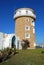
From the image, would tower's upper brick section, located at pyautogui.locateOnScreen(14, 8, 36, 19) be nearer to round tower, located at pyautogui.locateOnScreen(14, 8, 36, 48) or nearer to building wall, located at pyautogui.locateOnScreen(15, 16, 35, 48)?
round tower, located at pyautogui.locateOnScreen(14, 8, 36, 48)

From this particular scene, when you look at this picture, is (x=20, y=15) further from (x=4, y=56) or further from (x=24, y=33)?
(x=4, y=56)

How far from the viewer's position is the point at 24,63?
1997cm

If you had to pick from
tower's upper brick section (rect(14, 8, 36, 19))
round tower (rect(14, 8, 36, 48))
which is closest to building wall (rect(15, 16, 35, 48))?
round tower (rect(14, 8, 36, 48))

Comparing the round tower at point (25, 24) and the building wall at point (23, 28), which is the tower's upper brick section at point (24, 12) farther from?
the building wall at point (23, 28)

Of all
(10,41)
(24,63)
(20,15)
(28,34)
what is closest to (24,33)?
(28,34)

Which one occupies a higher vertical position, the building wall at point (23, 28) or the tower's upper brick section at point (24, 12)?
the tower's upper brick section at point (24, 12)

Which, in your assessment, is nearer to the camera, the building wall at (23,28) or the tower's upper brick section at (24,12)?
the building wall at (23,28)

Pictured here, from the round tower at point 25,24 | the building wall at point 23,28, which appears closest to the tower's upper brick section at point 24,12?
the round tower at point 25,24

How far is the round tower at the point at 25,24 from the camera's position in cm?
4550

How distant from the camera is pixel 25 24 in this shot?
45.8m

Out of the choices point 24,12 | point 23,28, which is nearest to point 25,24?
A: point 23,28

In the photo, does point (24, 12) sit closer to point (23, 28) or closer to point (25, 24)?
point (25, 24)

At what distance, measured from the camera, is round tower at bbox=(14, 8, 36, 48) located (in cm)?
4550

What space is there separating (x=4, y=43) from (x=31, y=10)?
16.8 m
